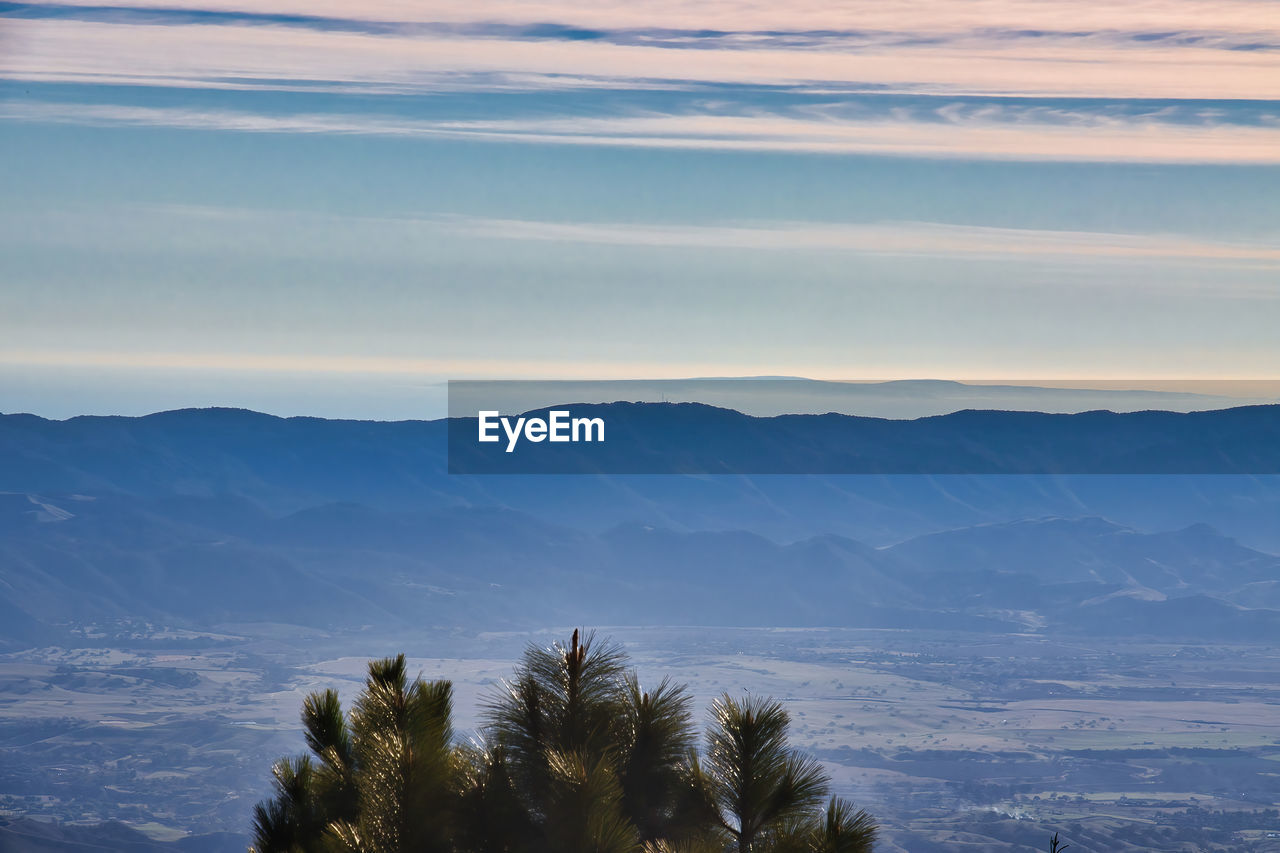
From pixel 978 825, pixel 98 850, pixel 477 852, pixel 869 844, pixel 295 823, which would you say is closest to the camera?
pixel 869 844

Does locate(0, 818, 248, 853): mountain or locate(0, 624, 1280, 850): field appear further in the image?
locate(0, 624, 1280, 850): field

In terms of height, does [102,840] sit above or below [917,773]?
below

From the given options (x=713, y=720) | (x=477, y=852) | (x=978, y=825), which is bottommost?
(x=978, y=825)

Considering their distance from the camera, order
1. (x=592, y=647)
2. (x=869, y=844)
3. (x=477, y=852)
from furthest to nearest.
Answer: (x=592, y=647) → (x=477, y=852) → (x=869, y=844)

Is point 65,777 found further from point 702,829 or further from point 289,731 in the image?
point 702,829

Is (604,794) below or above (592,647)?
below

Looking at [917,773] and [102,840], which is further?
[917,773]

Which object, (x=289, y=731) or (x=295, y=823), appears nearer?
(x=295, y=823)

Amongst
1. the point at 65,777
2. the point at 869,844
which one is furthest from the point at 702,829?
the point at 65,777

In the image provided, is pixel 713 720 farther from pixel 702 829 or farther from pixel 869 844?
pixel 869 844

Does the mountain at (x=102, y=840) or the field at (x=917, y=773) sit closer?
the mountain at (x=102, y=840)

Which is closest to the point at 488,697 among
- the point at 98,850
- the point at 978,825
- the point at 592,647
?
the point at 592,647
